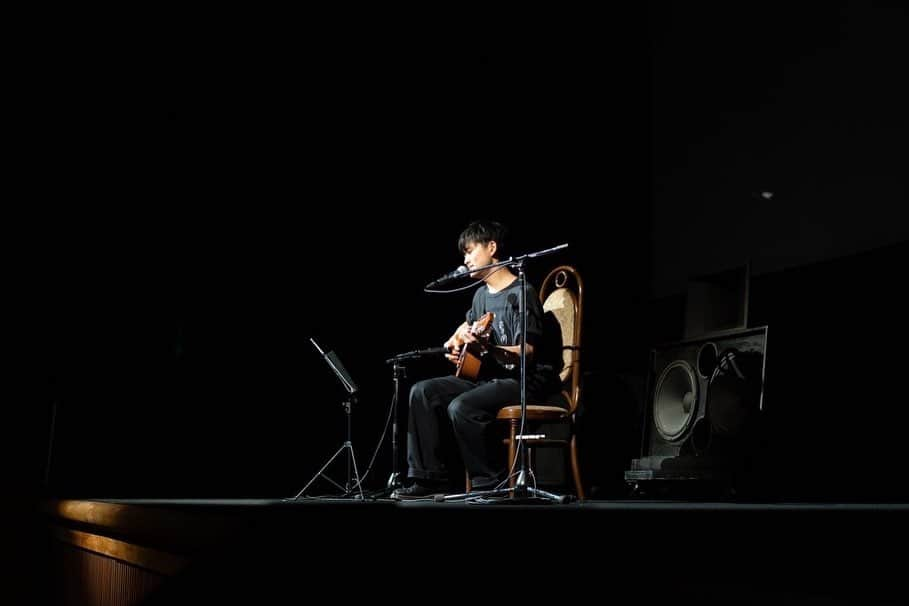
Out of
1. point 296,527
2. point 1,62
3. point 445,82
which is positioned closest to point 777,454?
point 445,82

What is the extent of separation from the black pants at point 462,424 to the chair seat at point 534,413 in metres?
0.07

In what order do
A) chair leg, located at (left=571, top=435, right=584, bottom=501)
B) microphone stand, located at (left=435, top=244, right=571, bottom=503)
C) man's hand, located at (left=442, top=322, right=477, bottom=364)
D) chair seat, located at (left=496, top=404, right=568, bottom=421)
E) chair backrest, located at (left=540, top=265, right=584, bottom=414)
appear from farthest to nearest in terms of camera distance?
chair backrest, located at (left=540, top=265, right=584, bottom=414)
chair leg, located at (left=571, top=435, right=584, bottom=501)
chair seat, located at (left=496, top=404, right=568, bottom=421)
man's hand, located at (left=442, top=322, right=477, bottom=364)
microphone stand, located at (left=435, top=244, right=571, bottom=503)

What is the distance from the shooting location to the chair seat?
305 cm

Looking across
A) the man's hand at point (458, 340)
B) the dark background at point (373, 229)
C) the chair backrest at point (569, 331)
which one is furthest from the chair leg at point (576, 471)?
the dark background at point (373, 229)

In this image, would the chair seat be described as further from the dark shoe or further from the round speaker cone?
the round speaker cone

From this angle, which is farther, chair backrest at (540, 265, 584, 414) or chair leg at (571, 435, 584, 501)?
chair backrest at (540, 265, 584, 414)

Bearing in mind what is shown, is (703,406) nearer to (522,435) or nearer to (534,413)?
(534,413)

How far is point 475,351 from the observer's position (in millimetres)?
3053

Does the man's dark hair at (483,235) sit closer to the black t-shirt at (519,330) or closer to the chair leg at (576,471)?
the black t-shirt at (519,330)

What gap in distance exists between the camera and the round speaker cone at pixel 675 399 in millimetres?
3416

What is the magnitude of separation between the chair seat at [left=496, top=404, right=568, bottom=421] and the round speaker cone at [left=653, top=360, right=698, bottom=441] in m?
0.58

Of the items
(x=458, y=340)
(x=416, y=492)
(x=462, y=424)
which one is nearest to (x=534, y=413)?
(x=462, y=424)

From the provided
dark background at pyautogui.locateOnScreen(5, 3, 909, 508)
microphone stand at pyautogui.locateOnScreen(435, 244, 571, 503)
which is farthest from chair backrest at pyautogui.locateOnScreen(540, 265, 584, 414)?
dark background at pyautogui.locateOnScreen(5, 3, 909, 508)

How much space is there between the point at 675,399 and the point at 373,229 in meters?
1.72
